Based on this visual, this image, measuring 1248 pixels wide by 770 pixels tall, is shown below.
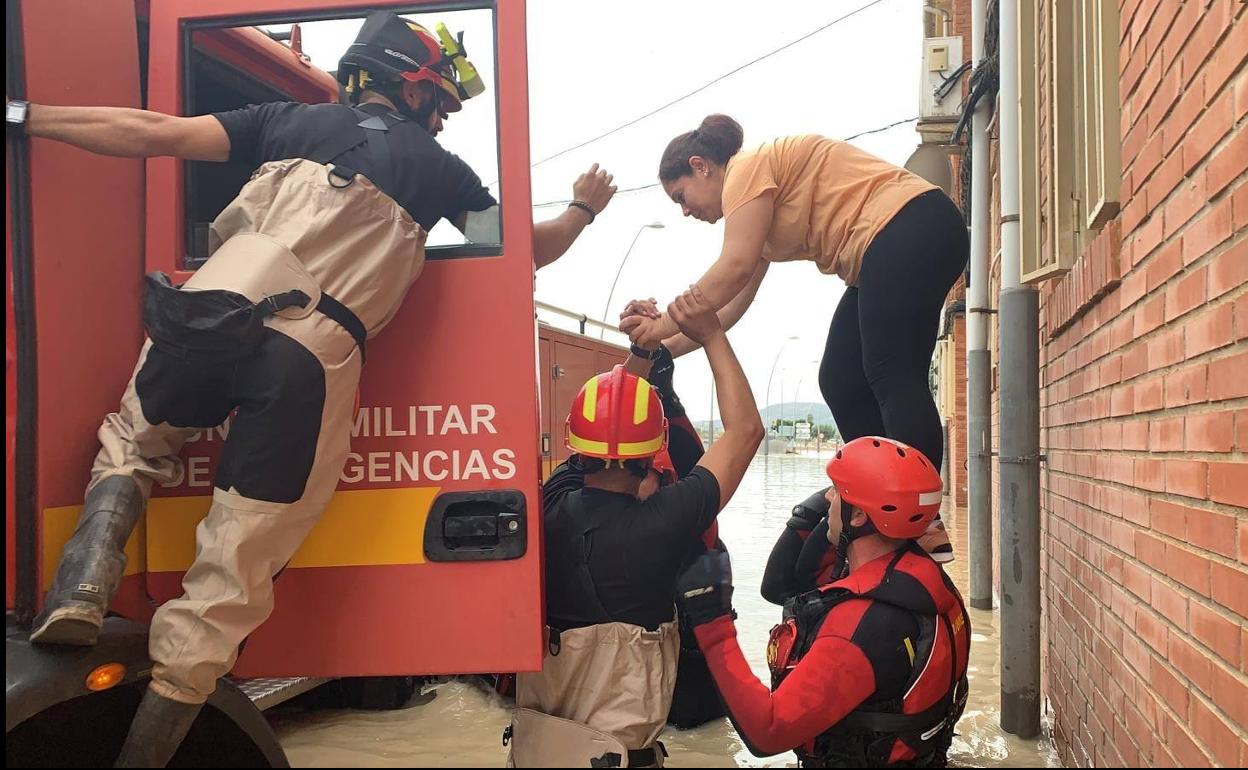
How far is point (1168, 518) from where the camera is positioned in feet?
6.61

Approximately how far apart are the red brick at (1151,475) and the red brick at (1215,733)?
491mm

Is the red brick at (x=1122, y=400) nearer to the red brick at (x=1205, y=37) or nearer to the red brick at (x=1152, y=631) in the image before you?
the red brick at (x=1152, y=631)

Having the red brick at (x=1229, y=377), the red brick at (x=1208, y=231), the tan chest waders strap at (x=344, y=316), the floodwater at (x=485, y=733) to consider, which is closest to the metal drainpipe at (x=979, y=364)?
the floodwater at (x=485, y=733)

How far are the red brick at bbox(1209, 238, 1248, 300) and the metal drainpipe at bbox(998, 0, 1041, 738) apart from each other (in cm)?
177

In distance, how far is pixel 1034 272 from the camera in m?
3.52

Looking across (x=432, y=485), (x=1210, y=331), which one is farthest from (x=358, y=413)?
(x=1210, y=331)

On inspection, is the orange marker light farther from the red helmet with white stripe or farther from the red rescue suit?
the red helmet with white stripe

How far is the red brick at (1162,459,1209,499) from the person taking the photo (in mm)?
1766

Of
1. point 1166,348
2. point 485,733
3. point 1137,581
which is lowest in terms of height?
point 485,733

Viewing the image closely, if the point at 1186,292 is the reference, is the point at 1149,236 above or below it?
above

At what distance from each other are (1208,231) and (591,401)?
1395 mm

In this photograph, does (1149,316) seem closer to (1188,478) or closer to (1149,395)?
(1149,395)

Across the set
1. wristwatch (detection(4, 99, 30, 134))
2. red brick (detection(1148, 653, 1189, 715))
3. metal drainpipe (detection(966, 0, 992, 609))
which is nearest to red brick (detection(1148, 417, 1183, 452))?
red brick (detection(1148, 653, 1189, 715))

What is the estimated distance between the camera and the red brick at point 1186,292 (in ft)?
5.75
